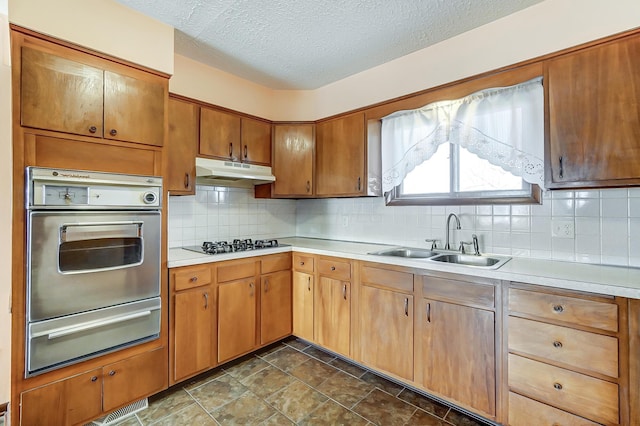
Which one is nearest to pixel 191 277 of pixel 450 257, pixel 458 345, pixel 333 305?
pixel 333 305

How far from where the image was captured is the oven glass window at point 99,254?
1644 millimetres

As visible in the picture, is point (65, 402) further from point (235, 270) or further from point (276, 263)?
point (276, 263)

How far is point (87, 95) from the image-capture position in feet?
5.58

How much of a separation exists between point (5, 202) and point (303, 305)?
2127 millimetres

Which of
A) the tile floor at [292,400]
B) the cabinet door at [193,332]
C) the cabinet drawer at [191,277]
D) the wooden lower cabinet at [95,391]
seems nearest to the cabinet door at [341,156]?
the cabinet drawer at [191,277]

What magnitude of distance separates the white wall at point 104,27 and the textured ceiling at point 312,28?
3.8 inches

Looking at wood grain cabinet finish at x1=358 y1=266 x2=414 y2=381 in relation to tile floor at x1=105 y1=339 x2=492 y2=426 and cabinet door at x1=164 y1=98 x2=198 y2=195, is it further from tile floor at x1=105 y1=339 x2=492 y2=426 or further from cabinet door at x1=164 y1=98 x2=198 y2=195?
cabinet door at x1=164 y1=98 x2=198 y2=195

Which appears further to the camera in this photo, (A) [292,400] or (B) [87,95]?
(A) [292,400]

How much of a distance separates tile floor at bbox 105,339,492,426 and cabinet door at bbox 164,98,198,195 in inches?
59.2

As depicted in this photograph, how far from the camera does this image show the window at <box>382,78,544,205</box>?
1917 mm

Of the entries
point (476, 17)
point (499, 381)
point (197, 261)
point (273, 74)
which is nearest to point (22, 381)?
point (197, 261)

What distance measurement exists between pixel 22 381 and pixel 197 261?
103 cm

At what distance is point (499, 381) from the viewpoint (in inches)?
66.8

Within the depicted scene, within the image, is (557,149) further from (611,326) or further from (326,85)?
(326,85)
